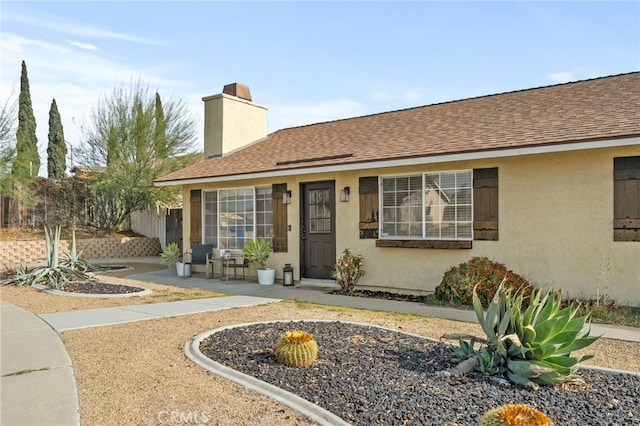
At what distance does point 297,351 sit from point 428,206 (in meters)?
5.86

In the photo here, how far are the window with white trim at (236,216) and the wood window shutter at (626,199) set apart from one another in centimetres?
764

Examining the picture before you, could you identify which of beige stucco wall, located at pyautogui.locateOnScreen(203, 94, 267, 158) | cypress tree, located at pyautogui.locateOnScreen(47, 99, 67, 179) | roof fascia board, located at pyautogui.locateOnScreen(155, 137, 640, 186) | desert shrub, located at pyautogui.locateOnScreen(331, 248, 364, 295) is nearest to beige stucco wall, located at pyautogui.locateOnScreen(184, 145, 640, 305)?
roof fascia board, located at pyautogui.locateOnScreen(155, 137, 640, 186)

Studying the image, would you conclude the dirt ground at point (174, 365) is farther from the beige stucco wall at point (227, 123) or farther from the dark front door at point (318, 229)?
the beige stucco wall at point (227, 123)

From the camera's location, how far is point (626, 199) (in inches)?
309

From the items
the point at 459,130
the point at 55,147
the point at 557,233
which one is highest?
the point at 55,147

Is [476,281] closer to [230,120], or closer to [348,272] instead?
[348,272]

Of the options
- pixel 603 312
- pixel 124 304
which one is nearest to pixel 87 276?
pixel 124 304

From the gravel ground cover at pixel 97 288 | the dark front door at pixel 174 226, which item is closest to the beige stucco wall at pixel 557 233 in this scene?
the gravel ground cover at pixel 97 288

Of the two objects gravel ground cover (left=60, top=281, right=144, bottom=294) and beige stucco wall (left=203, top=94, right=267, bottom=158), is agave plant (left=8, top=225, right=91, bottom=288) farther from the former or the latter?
beige stucco wall (left=203, top=94, right=267, bottom=158)

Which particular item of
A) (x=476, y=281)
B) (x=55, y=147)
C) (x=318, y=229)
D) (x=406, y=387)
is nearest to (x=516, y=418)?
(x=406, y=387)

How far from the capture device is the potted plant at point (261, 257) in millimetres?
11727

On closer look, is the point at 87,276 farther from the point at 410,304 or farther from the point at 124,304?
the point at 410,304

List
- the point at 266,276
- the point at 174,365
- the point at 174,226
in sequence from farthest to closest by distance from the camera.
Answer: the point at 174,226 → the point at 266,276 → the point at 174,365

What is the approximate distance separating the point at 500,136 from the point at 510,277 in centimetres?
269
